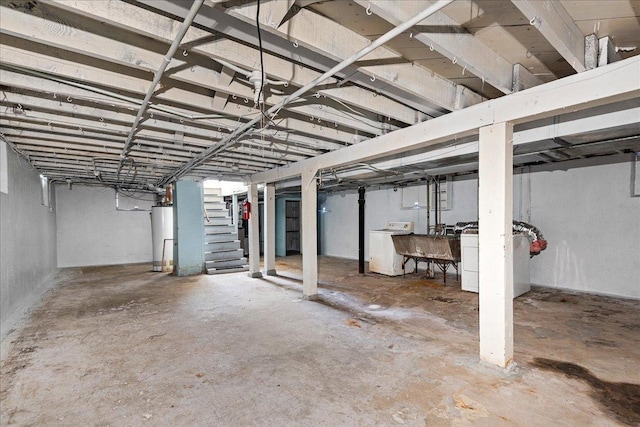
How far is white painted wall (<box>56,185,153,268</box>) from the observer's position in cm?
764

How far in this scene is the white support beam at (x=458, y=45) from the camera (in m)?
1.44

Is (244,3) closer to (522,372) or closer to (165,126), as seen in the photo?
(165,126)

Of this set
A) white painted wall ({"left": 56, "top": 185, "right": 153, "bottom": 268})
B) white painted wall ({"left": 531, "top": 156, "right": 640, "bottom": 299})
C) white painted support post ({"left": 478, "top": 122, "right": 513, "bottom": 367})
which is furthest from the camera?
white painted wall ({"left": 56, "top": 185, "right": 153, "bottom": 268})

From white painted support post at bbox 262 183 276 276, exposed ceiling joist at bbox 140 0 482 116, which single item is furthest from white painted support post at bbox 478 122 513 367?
white painted support post at bbox 262 183 276 276

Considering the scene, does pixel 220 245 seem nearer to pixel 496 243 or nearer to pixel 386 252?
pixel 386 252

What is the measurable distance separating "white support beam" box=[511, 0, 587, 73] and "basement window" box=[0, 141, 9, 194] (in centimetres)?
502

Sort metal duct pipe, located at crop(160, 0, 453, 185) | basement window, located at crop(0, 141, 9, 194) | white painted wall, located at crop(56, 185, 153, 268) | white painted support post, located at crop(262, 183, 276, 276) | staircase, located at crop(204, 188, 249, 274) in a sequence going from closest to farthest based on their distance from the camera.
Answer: metal duct pipe, located at crop(160, 0, 453, 185) < basement window, located at crop(0, 141, 9, 194) < white painted support post, located at crop(262, 183, 276, 276) < staircase, located at crop(204, 188, 249, 274) < white painted wall, located at crop(56, 185, 153, 268)

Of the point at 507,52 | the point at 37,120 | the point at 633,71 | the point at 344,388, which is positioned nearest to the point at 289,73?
the point at 507,52

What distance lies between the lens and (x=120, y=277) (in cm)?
630

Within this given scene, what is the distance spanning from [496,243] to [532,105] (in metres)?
1.01

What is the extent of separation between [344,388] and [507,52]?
8.21 ft

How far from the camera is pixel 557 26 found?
1557mm

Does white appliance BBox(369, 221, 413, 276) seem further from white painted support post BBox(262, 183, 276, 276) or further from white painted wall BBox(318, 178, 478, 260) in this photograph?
white painted support post BBox(262, 183, 276, 276)

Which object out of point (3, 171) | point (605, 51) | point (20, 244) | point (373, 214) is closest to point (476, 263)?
point (605, 51)
